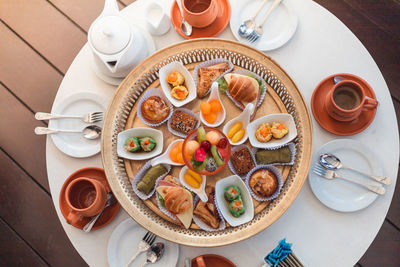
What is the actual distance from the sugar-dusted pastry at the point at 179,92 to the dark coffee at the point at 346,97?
79 cm

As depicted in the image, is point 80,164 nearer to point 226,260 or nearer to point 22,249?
point 226,260

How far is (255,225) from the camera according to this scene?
140 cm

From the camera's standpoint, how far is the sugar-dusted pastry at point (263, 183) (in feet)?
4.87

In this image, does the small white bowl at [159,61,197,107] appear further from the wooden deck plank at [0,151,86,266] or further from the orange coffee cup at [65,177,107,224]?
the wooden deck plank at [0,151,86,266]

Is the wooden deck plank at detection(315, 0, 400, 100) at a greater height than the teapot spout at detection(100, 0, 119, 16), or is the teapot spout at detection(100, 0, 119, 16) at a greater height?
the wooden deck plank at detection(315, 0, 400, 100)

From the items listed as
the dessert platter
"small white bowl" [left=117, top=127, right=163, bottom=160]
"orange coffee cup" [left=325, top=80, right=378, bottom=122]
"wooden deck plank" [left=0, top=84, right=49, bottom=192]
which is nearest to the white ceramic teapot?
the dessert platter

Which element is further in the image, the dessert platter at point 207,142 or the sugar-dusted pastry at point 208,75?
the sugar-dusted pastry at point 208,75

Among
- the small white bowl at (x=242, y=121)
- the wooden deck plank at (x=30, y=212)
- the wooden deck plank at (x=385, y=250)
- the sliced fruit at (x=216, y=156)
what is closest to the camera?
the sliced fruit at (x=216, y=156)

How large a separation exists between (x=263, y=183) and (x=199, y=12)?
0.99 m

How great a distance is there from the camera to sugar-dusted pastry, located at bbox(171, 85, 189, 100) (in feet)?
5.14

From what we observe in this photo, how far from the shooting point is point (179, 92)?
5.14ft

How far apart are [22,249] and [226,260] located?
1.76m

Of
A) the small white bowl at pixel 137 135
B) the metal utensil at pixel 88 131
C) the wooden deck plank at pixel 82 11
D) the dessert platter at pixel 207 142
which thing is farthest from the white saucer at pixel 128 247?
the wooden deck plank at pixel 82 11

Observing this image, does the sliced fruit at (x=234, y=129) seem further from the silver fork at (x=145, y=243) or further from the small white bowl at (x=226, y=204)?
the silver fork at (x=145, y=243)
